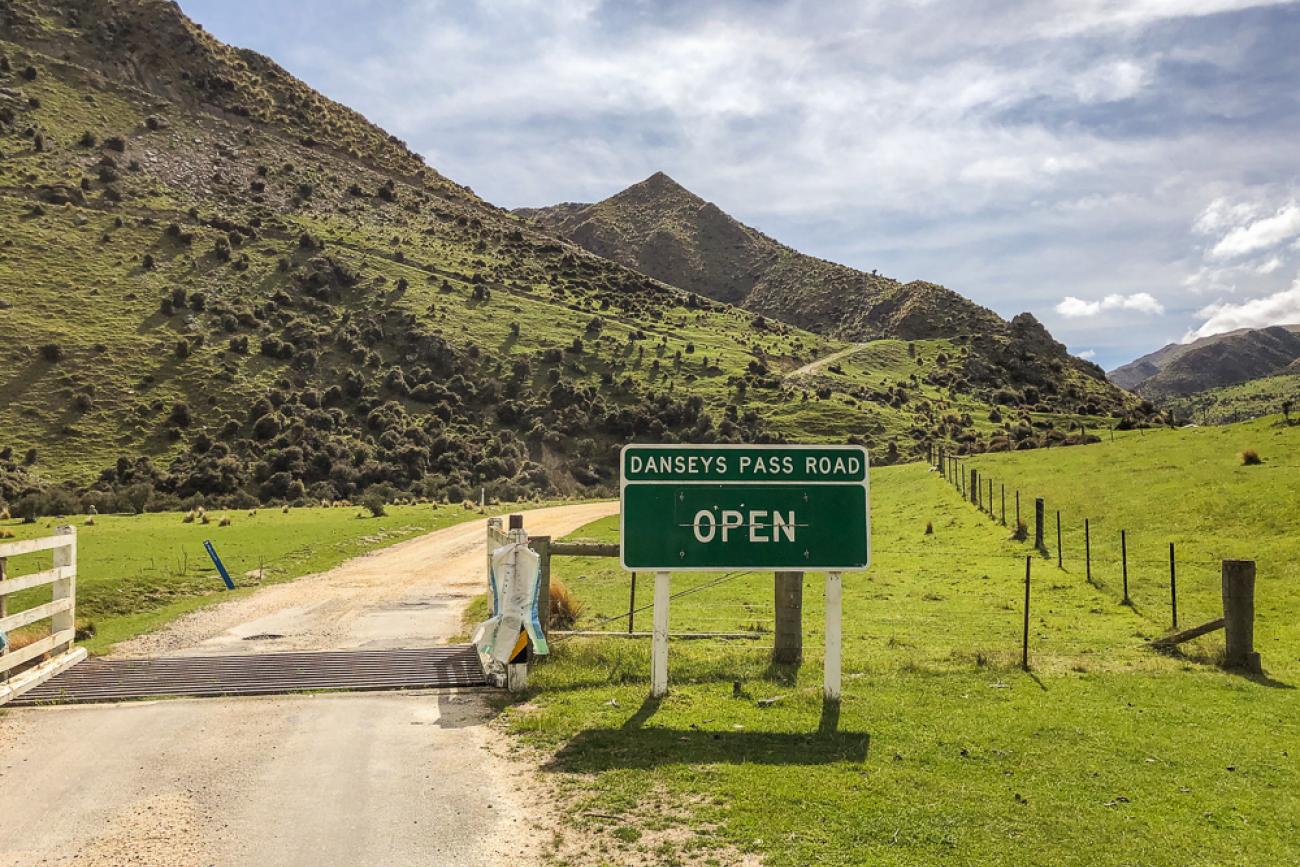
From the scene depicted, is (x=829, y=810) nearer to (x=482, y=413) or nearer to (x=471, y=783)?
(x=471, y=783)

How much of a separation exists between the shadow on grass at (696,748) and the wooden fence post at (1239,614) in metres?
6.31

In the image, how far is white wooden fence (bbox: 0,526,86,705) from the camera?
34.8 ft

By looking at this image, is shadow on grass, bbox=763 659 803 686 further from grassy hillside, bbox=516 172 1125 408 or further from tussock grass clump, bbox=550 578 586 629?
grassy hillside, bbox=516 172 1125 408

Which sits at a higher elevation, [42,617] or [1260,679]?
[42,617]

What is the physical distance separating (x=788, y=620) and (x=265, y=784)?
6.69 metres

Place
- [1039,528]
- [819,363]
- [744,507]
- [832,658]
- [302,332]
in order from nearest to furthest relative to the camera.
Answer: [832,658] < [744,507] < [1039,528] < [302,332] < [819,363]

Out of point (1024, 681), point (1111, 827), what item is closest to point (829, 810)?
point (1111, 827)

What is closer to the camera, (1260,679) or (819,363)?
(1260,679)

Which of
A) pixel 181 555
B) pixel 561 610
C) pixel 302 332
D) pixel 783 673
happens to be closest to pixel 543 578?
pixel 561 610

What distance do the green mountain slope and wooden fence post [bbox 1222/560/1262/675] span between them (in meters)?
48.7

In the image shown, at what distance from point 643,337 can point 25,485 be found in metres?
61.6

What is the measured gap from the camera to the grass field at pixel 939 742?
6.40 metres

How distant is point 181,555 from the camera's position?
84.0ft

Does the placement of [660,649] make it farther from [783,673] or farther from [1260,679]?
[1260,679]
